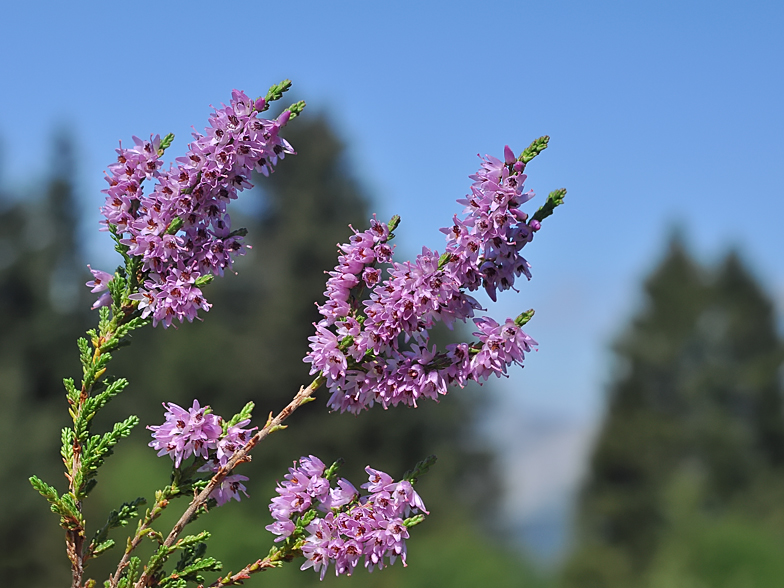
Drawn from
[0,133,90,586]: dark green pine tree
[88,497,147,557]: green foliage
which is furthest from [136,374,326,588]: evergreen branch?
[0,133,90,586]: dark green pine tree

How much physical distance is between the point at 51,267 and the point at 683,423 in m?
40.1

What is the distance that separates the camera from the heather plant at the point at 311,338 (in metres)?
3.76

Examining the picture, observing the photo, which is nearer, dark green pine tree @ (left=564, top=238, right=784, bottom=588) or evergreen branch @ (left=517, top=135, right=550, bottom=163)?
evergreen branch @ (left=517, top=135, right=550, bottom=163)

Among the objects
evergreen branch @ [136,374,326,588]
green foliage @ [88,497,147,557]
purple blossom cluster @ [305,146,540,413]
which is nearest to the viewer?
purple blossom cluster @ [305,146,540,413]

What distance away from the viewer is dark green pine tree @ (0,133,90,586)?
33.9 m

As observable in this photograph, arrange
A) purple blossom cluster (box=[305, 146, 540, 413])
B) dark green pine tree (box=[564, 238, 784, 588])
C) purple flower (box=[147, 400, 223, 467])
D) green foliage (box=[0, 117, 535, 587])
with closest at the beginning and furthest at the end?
purple blossom cluster (box=[305, 146, 540, 413]) < purple flower (box=[147, 400, 223, 467]) < green foliage (box=[0, 117, 535, 587]) < dark green pine tree (box=[564, 238, 784, 588])

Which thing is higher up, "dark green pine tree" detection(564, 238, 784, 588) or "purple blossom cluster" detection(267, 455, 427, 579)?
"dark green pine tree" detection(564, 238, 784, 588)

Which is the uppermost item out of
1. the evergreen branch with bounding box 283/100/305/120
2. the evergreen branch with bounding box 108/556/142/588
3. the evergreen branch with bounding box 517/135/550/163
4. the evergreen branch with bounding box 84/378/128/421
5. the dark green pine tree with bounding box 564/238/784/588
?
the dark green pine tree with bounding box 564/238/784/588

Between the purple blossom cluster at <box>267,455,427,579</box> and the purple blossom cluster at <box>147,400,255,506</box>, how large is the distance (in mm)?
251

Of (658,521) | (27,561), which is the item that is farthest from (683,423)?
(27,561)

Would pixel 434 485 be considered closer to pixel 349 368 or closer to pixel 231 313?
pixel 231 313

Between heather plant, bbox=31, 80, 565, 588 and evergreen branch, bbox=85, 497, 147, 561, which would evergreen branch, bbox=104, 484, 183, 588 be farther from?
evergreen branch, bbox=85, 497, 147, 561

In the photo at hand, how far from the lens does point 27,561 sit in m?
33.7

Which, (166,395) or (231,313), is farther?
(231,313)
